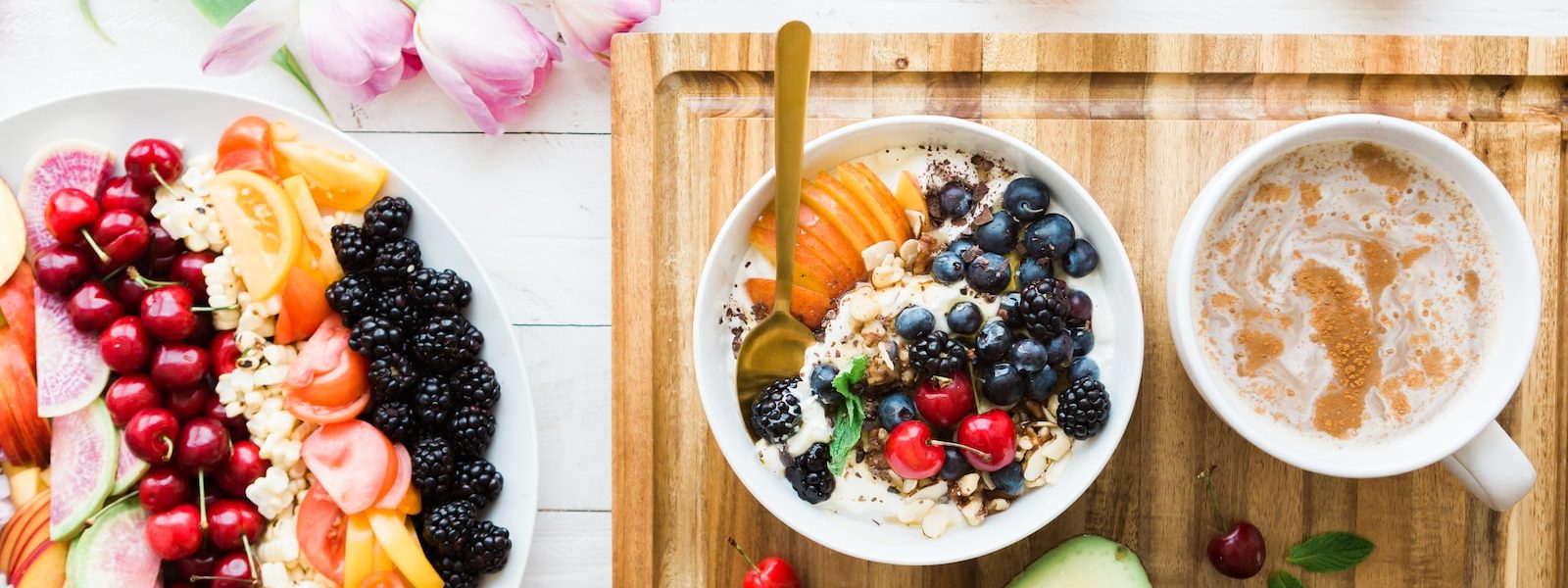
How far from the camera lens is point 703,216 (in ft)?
4.88

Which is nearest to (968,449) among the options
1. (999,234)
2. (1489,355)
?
(999,234)

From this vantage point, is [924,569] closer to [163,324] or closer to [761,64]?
[761,64]

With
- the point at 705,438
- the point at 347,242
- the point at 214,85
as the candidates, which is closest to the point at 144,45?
the point at 214,85

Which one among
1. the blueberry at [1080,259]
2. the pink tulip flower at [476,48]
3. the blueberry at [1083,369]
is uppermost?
the pink tulip flower at [476,48]

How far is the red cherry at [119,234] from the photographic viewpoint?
155cm

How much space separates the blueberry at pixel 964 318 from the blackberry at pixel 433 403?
0.76 metres

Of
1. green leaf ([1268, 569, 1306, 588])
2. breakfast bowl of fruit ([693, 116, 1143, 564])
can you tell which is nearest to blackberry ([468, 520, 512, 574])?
breakfast bowl of fruit ([693, 116, 1143, 564])

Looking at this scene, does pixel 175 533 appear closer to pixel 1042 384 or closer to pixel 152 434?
pixel 152 434

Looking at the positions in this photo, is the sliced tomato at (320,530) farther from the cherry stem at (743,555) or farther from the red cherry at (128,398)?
the cherry stem at (743,555)

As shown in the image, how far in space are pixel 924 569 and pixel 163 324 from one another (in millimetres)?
1152

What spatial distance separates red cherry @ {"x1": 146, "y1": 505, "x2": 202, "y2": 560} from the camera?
156 cm

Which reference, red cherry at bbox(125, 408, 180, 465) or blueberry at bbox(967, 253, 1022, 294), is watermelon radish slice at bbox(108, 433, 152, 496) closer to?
red cherry at bbox(125, 408, 180, 465)

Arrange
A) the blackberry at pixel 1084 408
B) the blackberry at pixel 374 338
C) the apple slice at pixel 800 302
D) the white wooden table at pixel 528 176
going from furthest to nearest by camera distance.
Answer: the white wooden table at pixel 528 176 → the blackberry at pixel 374 338 → the apple slice at pixel 800 302 → the blackberry at pixel 1084 408

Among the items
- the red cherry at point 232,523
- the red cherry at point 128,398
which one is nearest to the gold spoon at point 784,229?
the red cherry at point 232,523
